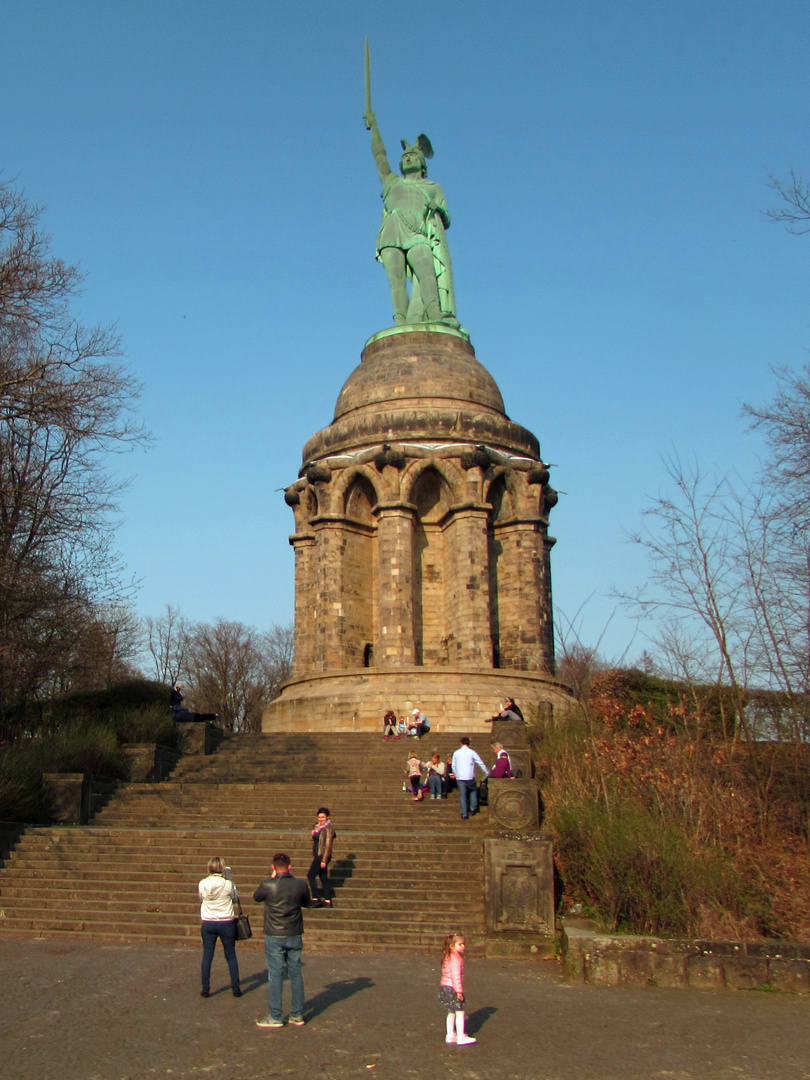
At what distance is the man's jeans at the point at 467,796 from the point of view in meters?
15.3

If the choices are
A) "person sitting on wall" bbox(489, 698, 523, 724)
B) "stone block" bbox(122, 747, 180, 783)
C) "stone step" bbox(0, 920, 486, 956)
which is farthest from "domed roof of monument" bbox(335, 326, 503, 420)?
"stone step" bbox(0, 920, 486, 956)

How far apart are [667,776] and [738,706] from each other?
1.30 metres

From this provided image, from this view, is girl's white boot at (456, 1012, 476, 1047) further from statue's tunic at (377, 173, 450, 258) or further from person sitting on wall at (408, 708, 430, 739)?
statue's tunic at (377, 173, 450, 258)

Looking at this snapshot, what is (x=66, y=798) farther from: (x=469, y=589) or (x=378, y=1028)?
(x=469, y=589)

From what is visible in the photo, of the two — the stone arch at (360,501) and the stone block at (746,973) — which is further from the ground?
the stone arch at (360,501)

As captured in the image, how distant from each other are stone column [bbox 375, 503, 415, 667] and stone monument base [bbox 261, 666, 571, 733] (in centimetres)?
86

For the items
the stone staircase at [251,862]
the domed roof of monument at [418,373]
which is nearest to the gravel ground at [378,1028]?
the stone staircase at [251,862]

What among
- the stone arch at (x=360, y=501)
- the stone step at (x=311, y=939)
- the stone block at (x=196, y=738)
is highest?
the stone arch at (x=360, y=501)

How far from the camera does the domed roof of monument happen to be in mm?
31359

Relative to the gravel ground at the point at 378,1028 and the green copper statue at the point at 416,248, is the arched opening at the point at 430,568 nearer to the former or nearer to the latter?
the green copper statue at the point at 416,248

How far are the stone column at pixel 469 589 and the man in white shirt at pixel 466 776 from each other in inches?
472

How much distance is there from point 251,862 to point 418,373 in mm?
20547

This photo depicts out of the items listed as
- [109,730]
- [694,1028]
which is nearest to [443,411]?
[109,730]

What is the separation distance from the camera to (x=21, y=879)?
13188mm
